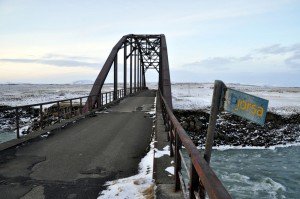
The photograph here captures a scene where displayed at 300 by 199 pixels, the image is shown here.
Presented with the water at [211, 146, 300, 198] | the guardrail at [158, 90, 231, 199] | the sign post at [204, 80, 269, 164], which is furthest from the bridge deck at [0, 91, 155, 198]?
the water at [211, 146, 300, 198]

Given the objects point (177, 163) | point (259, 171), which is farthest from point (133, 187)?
point (259, 171)

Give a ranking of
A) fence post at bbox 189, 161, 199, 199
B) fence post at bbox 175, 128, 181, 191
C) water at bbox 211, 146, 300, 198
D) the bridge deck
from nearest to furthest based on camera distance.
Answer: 1. fence post at bbox 189, 161, 199, 199
2. fence post at bbox 175, 128, 181, 191
3. the bridge deck
4. water at bbox 211, 146, 300, 198

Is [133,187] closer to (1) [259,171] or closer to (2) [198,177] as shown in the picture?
(2) [198,177]

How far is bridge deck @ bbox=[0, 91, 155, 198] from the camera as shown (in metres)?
5.30

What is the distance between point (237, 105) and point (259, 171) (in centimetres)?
1289

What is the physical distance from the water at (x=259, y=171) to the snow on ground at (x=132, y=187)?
6.58 metres

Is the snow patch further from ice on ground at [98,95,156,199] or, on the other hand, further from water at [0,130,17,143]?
water at [0,130,17,143]

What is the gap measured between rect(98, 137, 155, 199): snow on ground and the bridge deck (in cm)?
20

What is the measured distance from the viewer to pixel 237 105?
2.78m

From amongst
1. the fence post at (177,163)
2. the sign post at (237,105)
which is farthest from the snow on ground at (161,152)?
the sign post at (237,105)

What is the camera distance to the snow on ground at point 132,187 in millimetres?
4953

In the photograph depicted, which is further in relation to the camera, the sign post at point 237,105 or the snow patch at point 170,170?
the snow patch at point 170,170

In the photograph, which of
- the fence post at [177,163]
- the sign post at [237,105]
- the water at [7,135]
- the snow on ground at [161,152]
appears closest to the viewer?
the sign post at [237,105]

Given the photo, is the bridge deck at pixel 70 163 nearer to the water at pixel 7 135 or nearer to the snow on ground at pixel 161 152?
the snow on ground at pixel 161 152
